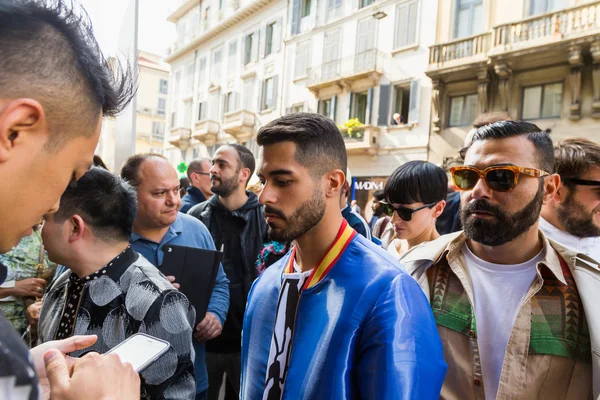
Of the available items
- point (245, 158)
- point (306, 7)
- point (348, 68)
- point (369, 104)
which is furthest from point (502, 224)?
point (306, 7)

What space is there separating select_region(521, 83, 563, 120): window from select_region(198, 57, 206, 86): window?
2092cm

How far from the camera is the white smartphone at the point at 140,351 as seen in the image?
1312 mm

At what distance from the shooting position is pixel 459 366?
1832 mm

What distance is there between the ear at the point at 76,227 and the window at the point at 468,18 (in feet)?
54.2

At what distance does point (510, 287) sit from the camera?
75.1 inches

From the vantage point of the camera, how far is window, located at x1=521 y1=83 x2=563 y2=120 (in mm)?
13844

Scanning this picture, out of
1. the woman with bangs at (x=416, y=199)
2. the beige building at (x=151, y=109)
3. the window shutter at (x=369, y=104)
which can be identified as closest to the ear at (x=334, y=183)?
the woman with bangs at (x=416, y=199)

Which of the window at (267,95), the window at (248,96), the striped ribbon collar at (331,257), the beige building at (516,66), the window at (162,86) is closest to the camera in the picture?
the striped ribbon collar at (331,257)

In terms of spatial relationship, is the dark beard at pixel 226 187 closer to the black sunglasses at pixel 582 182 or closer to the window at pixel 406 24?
the black sunglasses at pixel 582 182

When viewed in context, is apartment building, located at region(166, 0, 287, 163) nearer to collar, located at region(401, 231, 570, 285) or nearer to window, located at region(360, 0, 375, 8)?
window, located at region(360, 0, 375, 8)

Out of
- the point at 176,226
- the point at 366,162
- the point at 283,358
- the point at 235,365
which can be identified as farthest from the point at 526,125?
the point at 366,162

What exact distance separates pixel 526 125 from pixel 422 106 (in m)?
15.5

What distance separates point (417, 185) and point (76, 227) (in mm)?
2316

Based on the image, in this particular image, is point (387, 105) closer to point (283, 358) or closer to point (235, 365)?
point (235, 365)
